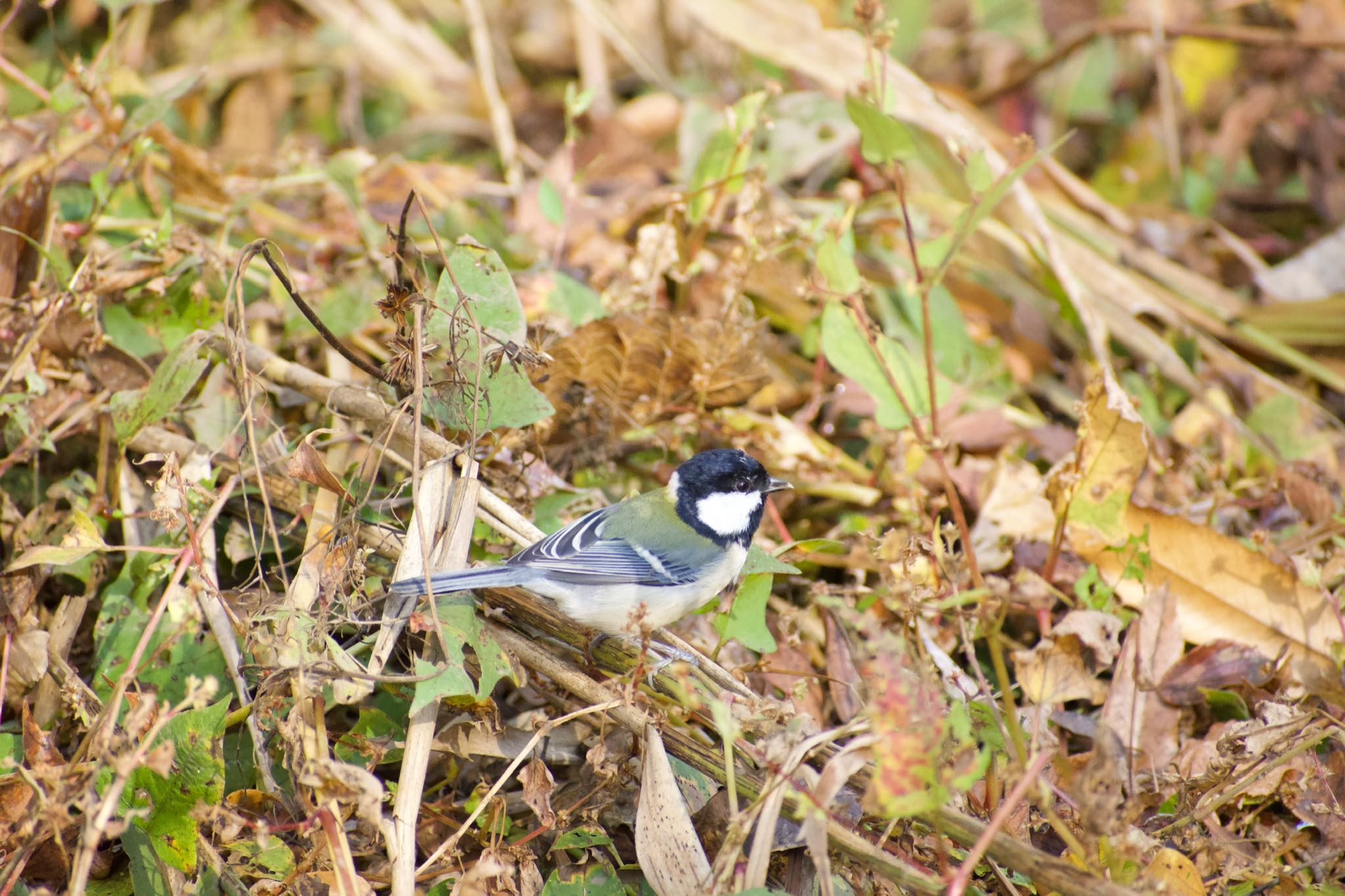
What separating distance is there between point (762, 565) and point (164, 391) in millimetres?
1302

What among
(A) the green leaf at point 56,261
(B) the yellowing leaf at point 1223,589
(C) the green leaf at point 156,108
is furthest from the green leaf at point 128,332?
(B) the yellowing leaf at point 1223,589

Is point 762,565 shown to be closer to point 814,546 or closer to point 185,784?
point 814,546

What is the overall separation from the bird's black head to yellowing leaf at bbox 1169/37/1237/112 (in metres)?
2.96

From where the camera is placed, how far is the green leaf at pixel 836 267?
1949 mm

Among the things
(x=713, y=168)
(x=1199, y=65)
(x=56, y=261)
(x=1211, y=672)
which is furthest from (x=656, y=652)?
(x=1199, y=65)

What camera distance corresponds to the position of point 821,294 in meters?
2.05

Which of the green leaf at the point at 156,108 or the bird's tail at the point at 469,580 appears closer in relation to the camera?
the bird's tail at the point at 469,580

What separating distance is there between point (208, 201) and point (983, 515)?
2.40m

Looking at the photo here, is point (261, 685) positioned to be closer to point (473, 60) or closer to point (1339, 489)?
point (1339, 489)

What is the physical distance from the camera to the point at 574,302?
283 cm

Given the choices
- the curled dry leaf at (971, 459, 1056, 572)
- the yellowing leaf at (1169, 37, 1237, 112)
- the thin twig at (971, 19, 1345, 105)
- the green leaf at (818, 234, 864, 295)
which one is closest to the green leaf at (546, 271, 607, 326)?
the green leaf at (818, 234, 864, 295)

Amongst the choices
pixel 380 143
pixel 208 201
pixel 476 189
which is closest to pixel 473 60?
pixel 380 143

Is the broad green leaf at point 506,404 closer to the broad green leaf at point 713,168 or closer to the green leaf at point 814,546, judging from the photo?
the green leaf at point 814,546

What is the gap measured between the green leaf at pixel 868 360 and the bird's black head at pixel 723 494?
0.32 meters
